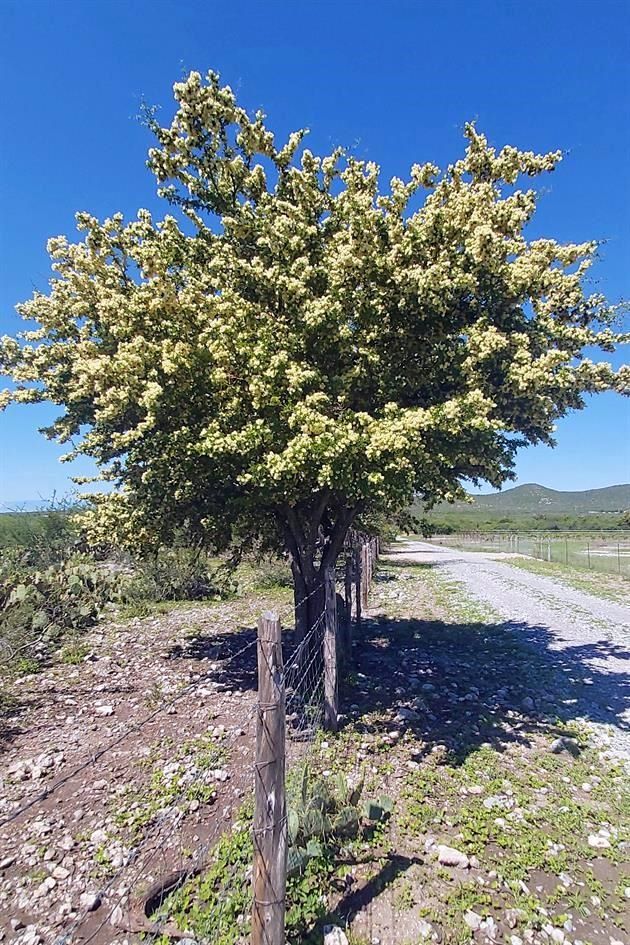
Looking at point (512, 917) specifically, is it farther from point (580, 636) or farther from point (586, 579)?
point (586, 579)

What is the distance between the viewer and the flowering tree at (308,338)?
6.77 meters

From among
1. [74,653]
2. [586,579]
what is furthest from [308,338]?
[586,579]

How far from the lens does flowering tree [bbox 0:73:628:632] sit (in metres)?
6.77

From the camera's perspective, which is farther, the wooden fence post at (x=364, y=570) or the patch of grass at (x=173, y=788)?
the wooden fence post at (x=364, y=570)

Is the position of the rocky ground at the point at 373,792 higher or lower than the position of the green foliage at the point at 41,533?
lower

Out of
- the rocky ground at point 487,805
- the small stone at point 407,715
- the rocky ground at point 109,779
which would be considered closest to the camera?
the rocky ground at point 487,805

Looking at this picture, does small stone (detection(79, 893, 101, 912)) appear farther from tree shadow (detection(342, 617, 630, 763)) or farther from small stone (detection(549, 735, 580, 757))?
small stone (detection(549, 735, 580, 757))

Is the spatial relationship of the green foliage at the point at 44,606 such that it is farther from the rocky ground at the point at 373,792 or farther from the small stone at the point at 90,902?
the small stone at the point at 90,902

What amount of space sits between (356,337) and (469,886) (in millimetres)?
6320

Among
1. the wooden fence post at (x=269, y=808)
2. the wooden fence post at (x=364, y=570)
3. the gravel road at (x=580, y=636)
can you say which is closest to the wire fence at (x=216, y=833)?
the wooden fence post at (x=269, y=808)

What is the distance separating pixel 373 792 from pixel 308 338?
575 cm

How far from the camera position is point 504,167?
27.1 ft

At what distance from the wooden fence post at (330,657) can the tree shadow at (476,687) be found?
612mm

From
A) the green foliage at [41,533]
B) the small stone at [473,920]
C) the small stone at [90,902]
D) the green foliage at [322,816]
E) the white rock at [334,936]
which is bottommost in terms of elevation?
the small stone at [473,920]
